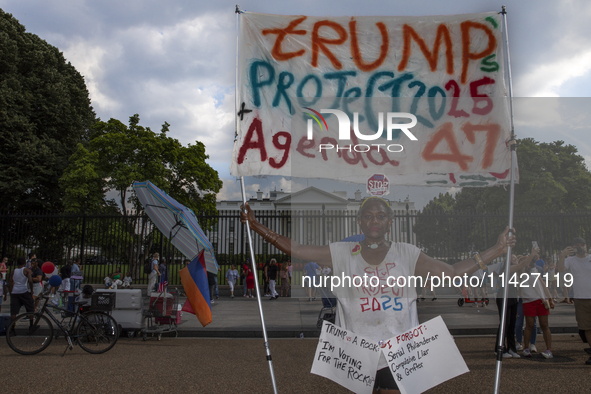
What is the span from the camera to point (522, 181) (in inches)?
136

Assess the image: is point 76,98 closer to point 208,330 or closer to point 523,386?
point 208,330

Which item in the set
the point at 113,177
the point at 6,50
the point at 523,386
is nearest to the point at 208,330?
the point at 523,386

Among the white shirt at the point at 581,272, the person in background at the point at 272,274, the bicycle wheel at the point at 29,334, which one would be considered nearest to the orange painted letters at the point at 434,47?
the white shirt at the point at 581,272

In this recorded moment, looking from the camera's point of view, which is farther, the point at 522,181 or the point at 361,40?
the point at 522,181

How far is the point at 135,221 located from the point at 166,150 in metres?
9.68

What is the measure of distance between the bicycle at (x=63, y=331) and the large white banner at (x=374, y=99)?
6027 mm

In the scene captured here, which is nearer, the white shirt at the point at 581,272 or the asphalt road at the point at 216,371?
the asphalt road at the point at 216,371

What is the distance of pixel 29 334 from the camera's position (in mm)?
7035

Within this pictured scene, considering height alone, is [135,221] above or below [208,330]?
above

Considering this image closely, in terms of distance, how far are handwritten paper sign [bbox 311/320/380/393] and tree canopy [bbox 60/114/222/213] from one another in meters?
21.9

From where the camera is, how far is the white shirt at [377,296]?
2.40m

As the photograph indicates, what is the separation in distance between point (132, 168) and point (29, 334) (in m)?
18.1

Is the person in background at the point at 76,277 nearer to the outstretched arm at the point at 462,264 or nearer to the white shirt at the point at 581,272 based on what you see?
the white shirt at the point at 581,272

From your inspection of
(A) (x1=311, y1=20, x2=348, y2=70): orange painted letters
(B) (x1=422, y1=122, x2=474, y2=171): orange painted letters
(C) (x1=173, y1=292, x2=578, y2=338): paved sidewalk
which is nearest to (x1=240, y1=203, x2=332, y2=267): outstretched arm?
(B) (x1=422, y1=122, x2=474, y2=171): orange painted letters
